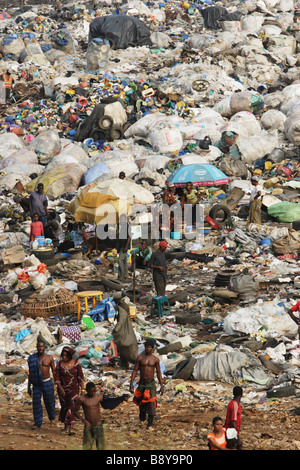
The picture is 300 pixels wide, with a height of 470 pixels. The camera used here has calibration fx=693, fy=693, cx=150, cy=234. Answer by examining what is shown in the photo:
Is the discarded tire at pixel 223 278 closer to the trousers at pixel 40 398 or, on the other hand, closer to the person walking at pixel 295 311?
the person walking at pixel 295 311

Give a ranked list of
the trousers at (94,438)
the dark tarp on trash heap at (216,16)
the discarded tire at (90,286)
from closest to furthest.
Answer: the trousers at (94,438)
the discarded tire at (90,286)
the dark tarp on trash heap at (216,16)

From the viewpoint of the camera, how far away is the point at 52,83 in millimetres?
22125

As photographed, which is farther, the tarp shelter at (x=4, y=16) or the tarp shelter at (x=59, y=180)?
the tarp shelter at (x=4, y=16)

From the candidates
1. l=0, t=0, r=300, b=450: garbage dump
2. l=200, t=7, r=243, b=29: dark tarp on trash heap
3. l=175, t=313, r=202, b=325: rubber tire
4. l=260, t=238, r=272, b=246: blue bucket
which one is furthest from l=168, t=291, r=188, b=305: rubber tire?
l=200, t=7, r=243, b=29: dark tarp on trash heap

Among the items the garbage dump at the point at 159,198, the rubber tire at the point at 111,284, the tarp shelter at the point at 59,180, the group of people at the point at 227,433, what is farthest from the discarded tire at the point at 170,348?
the tarp shelter at the point at 59,180

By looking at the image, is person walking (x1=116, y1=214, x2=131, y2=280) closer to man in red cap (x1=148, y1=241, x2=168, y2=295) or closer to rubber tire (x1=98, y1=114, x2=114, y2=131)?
man in red cap (x1=148, y1=241, x2=168, y2=295)

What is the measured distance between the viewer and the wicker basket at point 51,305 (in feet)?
33.8

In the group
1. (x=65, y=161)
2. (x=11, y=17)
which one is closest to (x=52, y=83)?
(x=65, y=161)

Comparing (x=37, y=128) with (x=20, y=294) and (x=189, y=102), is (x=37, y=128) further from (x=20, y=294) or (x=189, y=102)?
(x=20, y=294)

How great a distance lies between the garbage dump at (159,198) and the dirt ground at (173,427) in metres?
0.06

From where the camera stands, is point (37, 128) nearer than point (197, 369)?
No

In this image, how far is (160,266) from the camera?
33.5 feet

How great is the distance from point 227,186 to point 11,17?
20.1 metres

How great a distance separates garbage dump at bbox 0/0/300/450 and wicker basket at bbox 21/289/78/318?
21 mm
